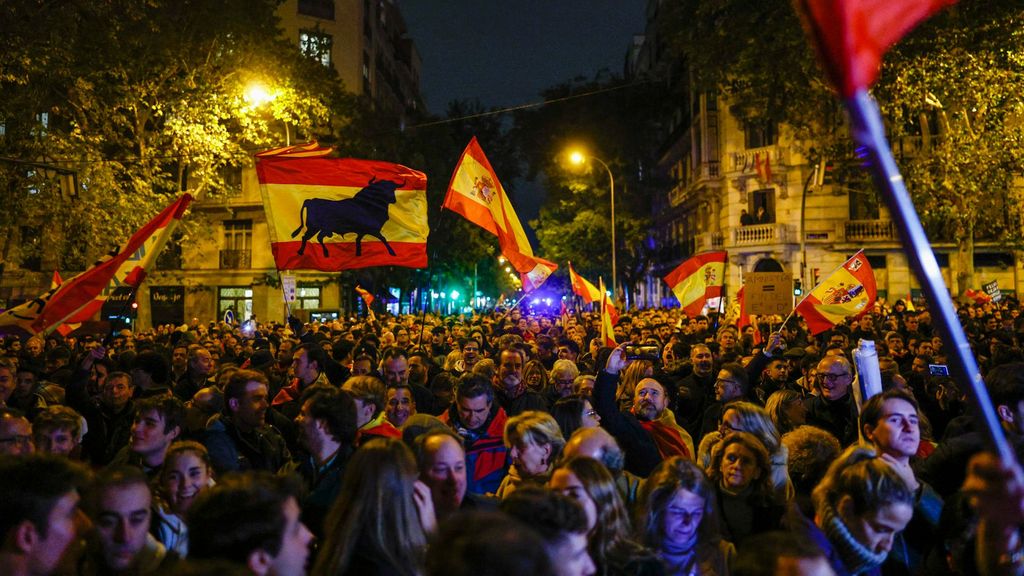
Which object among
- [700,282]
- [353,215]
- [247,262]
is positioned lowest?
[700,282]

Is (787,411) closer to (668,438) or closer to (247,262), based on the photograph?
(668,438)

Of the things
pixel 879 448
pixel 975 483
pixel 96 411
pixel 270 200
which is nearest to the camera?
pixel 975 483

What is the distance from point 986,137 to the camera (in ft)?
63.2

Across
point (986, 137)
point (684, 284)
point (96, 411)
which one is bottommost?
point (96, 411)

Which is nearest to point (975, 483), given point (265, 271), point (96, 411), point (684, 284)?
point (96, 411)

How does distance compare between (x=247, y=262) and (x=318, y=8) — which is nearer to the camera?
(x=247, y=262)

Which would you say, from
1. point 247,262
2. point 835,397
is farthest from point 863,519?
point 247,262

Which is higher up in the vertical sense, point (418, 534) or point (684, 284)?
point (684, 284)

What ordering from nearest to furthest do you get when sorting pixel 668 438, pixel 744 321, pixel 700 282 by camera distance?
pixel 668 438 → pixel 700 282 → pixel 744 321

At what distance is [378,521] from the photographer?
278 cm

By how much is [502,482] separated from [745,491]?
1.33 m

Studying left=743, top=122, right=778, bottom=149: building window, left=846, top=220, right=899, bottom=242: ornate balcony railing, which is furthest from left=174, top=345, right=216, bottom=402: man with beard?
left=743, top=122, right=778, bottom=149: building window

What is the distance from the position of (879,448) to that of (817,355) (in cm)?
528

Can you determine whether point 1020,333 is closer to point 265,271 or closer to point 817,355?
point 817,355
